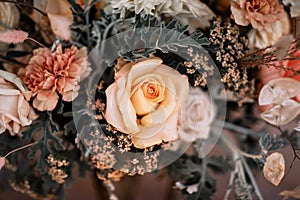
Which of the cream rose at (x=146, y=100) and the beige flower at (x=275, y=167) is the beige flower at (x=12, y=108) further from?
the beige flower at (x=275, y=167)

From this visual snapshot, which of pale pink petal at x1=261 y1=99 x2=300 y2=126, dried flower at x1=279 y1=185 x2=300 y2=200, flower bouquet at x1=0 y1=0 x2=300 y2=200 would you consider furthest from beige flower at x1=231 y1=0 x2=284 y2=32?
dried flower at x1=279 y1=185 x2=300 y2=200

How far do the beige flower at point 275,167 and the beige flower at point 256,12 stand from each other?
0.56 feet

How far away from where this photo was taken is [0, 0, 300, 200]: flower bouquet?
627mm

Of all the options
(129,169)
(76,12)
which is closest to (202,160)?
(129,169)

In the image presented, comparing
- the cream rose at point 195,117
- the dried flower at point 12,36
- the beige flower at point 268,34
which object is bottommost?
the cream rose at point 195,117

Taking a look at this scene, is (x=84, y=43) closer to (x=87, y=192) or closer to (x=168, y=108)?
(x=168, y=108)

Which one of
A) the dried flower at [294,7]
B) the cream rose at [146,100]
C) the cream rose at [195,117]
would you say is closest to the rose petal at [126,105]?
the cream rose at [146,100]

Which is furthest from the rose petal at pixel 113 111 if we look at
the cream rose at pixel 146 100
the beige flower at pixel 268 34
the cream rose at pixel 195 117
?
the beige flower at pixel 268 34

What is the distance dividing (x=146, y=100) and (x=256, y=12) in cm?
19

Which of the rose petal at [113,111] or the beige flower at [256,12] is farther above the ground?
the beige flower at [256,12]

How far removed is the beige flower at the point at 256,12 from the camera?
0.66m

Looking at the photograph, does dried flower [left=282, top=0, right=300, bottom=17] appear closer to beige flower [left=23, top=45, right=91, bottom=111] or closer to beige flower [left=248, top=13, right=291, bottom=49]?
beige flower [left=248, top=13, right=291, bottom=49]

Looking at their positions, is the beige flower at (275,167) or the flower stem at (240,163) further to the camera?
the flower stem at (240,163)

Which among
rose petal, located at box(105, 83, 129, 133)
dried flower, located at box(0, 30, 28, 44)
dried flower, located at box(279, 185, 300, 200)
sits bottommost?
dried flower, located at box(279, 185, 300, 200)
